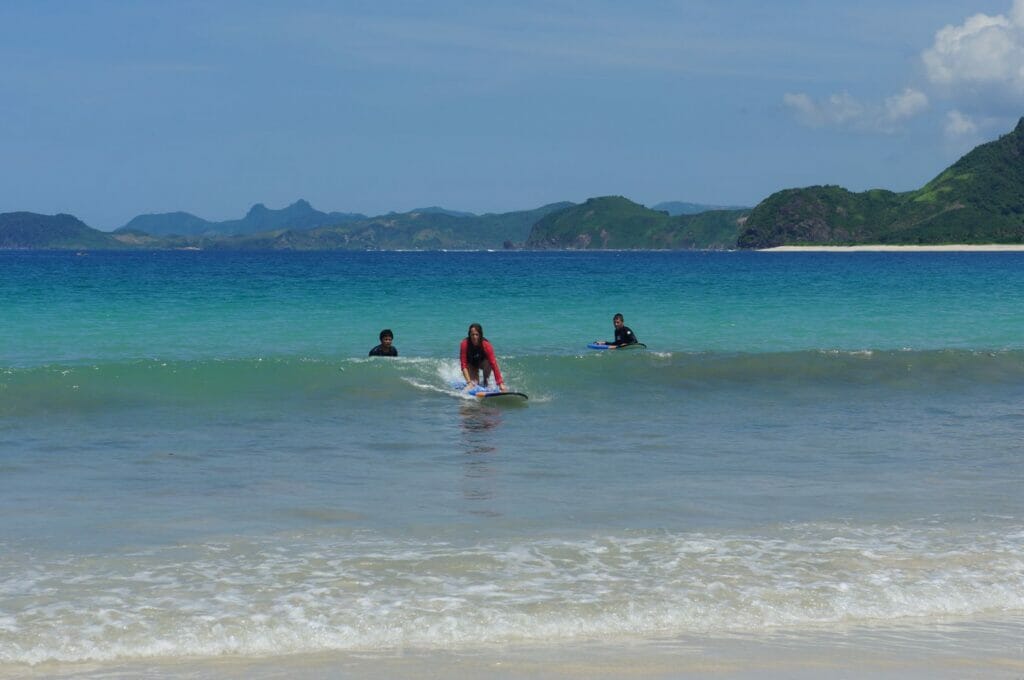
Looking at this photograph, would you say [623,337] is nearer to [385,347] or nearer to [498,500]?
[385,347]

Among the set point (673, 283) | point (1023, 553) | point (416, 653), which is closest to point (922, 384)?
point (1023, 553)

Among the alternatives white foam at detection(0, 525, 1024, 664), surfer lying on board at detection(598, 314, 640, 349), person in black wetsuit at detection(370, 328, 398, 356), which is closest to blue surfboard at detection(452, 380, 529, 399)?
person in black wetsuit at detection(370, 328, 398, 356)

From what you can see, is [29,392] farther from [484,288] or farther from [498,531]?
[484,288]

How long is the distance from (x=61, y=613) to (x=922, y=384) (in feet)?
58.1

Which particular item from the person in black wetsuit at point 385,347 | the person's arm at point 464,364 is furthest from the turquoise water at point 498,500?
the person in black wetsuit at point 385,347

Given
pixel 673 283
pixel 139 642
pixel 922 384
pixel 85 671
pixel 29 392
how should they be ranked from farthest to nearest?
1. pixel 673 283
2. pixel 922 384
3. pixel 29 392
4. pixel 139 642
5. pixel 85 671

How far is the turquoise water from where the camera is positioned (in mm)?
7613

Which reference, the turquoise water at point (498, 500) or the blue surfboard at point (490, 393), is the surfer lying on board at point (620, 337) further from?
the blue surfboard at point (490, 393)

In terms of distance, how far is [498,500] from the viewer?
433 inches

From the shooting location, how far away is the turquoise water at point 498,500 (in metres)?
7.61

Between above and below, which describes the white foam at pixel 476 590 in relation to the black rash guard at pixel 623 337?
below

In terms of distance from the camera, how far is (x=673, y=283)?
7244 centimetres

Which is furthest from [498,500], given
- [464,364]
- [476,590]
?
[464,364]

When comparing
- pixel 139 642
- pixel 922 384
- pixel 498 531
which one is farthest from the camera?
pixel 922 384
